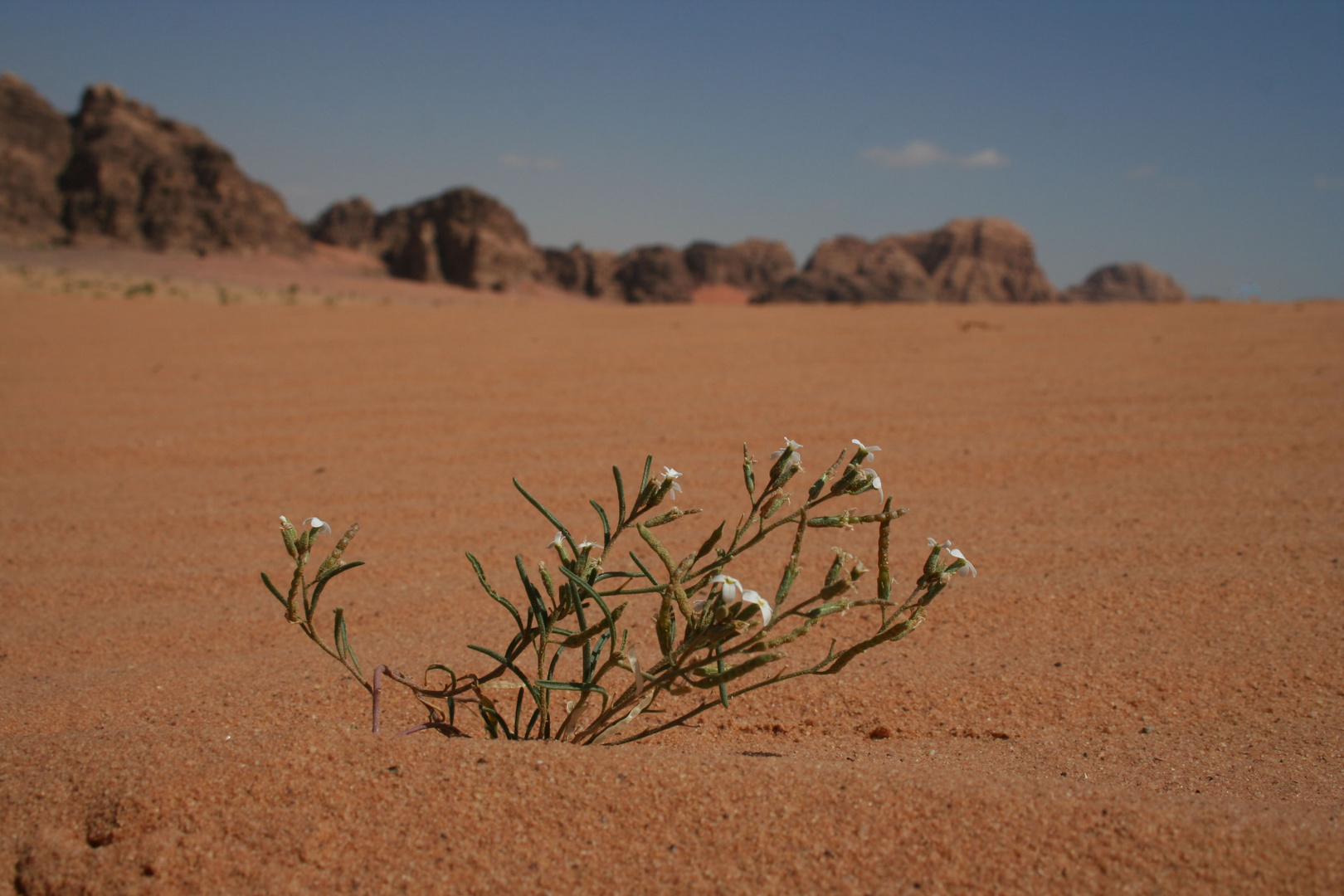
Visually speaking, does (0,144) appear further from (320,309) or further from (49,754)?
(49,754)

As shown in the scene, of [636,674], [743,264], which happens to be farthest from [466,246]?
[636,674]

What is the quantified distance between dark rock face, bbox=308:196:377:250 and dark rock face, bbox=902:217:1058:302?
2273 cm

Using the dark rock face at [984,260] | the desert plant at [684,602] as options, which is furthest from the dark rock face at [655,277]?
the desert plant at [684,602]

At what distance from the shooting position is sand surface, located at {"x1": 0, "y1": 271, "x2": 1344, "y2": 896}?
1.13 metres

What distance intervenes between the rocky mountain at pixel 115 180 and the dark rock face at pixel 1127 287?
97.0 feet

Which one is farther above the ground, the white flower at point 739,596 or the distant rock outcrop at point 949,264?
the distant rock outcrop at point 949,264

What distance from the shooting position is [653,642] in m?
2.16

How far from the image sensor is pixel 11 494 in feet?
11.4

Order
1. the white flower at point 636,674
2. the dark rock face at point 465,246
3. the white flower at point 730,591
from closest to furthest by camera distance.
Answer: the white flower at point 730,591, the white flower at point 636,674, the dark rock face at point 465,246

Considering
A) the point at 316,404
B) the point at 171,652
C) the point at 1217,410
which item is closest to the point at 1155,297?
the point at 1217,410

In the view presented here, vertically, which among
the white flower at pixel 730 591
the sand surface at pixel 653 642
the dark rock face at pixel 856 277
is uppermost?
the dark rock face at pixel 856 277

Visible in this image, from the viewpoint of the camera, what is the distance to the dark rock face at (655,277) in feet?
112

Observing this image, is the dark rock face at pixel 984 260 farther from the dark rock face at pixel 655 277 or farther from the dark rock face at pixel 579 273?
the dark rock face at pixel 579 273

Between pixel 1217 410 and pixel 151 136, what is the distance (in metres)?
29.9
